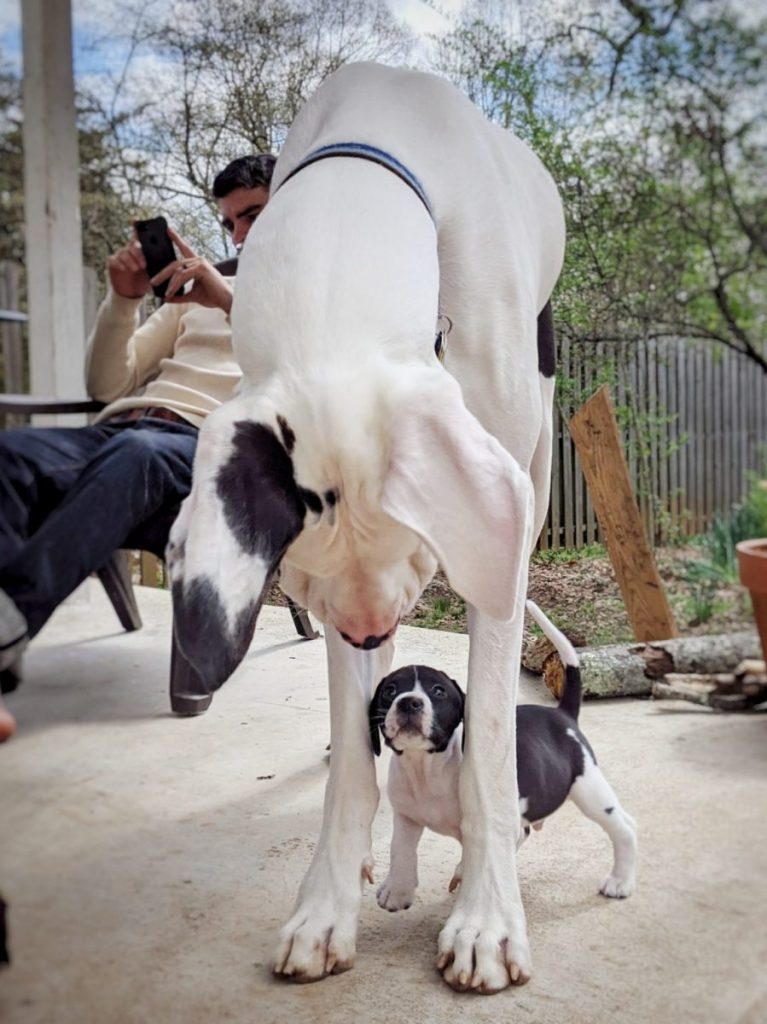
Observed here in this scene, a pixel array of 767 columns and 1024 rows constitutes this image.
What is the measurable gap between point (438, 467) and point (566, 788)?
68 cm

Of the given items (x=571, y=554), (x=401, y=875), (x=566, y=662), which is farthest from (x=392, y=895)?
(x=571, y=554)

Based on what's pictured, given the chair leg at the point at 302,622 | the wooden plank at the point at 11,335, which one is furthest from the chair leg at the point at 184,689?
the wooden plank at the point at 11,335

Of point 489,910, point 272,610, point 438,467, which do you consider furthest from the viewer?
point 489,910

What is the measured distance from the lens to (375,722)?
4.66ft

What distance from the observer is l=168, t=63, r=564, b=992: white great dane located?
3.28 feet

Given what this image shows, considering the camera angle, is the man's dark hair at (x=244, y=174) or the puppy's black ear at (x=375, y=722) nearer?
the man's dark hair at (x=244, y=174)

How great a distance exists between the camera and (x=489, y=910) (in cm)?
134

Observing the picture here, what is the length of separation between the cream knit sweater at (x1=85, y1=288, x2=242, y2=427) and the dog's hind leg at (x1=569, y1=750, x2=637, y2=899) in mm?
743

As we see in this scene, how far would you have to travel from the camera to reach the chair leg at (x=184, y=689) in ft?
3.96

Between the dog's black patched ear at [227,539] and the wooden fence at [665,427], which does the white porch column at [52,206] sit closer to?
the dog's black patched ear at [227,539]

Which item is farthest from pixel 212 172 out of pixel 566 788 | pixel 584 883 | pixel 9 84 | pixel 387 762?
pixel 584 883

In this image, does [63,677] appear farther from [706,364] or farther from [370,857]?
[706,364]

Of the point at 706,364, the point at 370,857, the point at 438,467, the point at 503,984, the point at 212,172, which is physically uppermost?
the point at 212,172

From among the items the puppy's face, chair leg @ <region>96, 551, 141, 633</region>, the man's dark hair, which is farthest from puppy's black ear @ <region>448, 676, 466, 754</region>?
the man's dark hair
